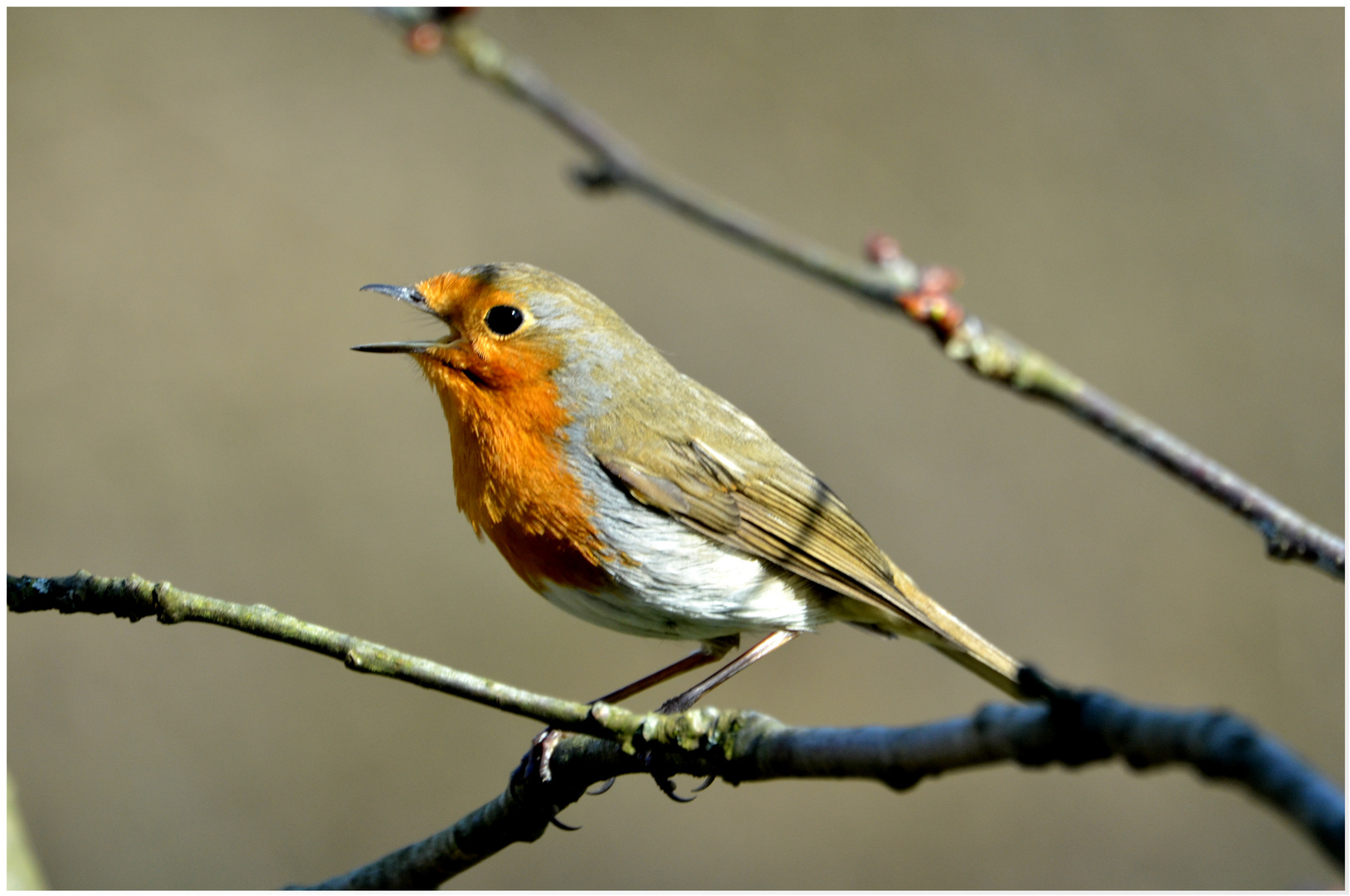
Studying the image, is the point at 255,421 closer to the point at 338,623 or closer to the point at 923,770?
the point at 338,623

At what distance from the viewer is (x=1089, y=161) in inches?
277

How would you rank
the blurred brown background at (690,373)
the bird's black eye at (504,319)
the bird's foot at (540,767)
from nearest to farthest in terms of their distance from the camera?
the bird's foot at (540,767) → the bird's black eye at (504,319) → the blurred brown background at (690,373)

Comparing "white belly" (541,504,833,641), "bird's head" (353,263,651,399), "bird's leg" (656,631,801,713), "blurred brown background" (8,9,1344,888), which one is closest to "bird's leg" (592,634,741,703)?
"bird's leg" (656,631,801,713)

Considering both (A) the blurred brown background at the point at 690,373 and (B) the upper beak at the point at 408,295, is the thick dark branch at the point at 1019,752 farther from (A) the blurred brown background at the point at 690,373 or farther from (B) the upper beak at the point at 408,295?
(A) the blurred brown background at the point at 690,373

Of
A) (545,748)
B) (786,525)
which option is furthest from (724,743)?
(786,525)

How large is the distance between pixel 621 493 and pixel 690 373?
3.71m

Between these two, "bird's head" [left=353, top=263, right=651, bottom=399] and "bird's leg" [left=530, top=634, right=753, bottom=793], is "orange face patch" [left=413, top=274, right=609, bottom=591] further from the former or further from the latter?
"bird's leg" [left=530, top=634, right=753, bottom=793]

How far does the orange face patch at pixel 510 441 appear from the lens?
112 inches

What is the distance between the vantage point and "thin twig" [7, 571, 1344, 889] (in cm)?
92

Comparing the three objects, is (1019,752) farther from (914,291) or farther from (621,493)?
(621,493)

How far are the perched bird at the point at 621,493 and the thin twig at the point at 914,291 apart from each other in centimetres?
43

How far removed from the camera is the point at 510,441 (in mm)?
2910

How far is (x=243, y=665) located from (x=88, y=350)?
197 cm

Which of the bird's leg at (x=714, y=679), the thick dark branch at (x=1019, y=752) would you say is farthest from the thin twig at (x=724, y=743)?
the bird's leg at (x=714, y=679)
